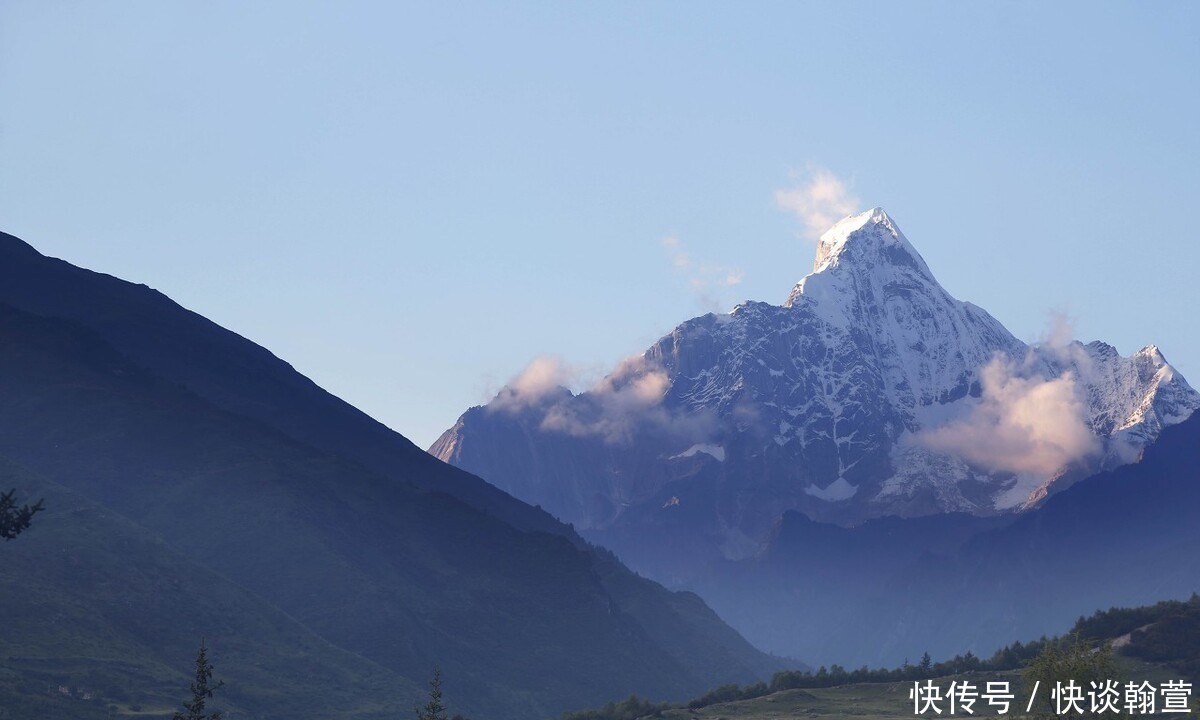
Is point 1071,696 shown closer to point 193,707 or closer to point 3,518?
point 193,707

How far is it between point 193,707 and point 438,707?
2169cm

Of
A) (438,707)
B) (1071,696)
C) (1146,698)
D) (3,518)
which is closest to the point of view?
(3,518)

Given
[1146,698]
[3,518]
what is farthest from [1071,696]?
[3,518]

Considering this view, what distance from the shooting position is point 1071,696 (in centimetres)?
16550

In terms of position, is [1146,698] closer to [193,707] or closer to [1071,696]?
[1071,696]

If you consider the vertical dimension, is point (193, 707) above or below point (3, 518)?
below

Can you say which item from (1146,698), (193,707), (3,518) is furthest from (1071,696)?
(3,518)

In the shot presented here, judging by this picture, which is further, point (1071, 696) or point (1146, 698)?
point (1146, 698)

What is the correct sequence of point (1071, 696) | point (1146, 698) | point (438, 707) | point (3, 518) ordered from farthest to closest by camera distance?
1. point (1146, 698)
2. point (1071, 696)
3. point (438, 707)
4. point (3, 518)

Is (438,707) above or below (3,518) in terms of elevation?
below

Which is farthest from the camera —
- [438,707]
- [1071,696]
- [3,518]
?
[1071,696]

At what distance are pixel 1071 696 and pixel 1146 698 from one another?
18.9 m

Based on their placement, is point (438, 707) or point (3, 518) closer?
point (3, 518)

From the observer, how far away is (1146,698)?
7082 inches
